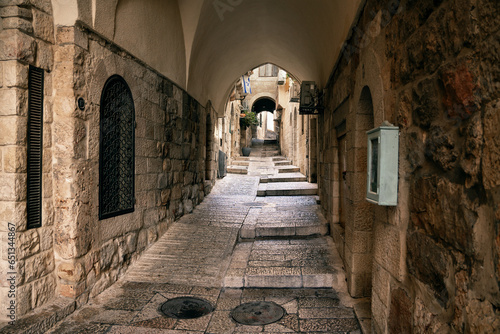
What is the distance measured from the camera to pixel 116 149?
3943 mm

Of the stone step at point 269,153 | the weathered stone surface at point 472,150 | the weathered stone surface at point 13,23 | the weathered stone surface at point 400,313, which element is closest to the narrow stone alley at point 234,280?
the weathered stone surface at point 400,313

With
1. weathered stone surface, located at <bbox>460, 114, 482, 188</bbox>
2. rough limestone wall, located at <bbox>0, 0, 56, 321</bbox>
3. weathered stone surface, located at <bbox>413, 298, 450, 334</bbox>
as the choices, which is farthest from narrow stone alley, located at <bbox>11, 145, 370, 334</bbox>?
weathered stone surface, located at <bbox>460, 114, 482, 188</bbox>

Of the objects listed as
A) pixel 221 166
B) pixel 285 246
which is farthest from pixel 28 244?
pixel 221 166

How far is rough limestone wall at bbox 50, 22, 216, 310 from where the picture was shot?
3.14m

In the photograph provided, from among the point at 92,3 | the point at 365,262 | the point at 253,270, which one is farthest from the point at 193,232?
the point at 92,3

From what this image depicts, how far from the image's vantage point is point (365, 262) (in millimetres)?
3438

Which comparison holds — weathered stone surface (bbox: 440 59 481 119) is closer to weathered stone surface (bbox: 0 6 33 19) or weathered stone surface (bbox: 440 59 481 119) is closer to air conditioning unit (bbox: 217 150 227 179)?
weathered stone surface (bbox: 0 6 33 19)

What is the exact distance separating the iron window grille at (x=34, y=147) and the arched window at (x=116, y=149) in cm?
63

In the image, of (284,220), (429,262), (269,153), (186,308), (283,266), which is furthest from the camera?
(269,153)

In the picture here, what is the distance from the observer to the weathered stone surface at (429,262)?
1.52 m

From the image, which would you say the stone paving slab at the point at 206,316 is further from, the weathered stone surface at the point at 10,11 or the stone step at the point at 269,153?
the stone step at the point at 269,153

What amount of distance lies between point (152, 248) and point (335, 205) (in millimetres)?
2582

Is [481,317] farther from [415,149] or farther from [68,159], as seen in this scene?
[68,159]

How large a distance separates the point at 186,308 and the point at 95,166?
1.64 metres
